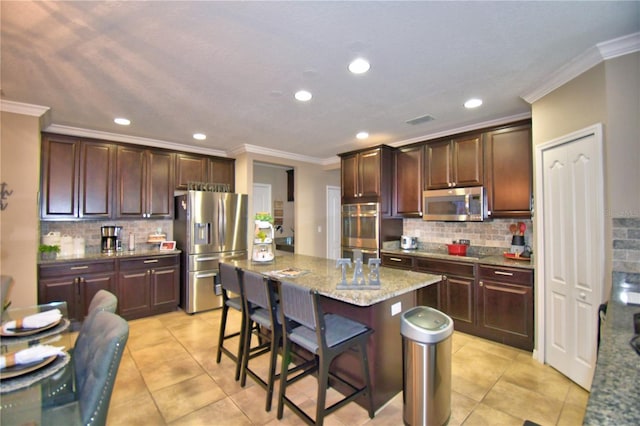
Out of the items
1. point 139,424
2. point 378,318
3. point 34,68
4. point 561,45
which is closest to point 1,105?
point 34,68

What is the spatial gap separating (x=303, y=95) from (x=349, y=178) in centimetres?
220

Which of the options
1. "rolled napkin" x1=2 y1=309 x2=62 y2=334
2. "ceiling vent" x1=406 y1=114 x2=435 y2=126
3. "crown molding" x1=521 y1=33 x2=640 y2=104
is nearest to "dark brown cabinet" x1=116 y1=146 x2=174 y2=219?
"rolled napkin" x1=2 y1=309 x2=62 y2=334

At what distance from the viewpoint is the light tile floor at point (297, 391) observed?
203 cm

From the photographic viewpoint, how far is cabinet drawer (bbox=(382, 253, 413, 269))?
3.91 meters

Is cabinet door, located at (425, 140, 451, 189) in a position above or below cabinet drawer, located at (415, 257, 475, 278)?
above

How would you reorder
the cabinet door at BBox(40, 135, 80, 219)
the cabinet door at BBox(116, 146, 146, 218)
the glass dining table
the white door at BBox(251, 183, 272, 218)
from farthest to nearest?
the white door at BBox(251, 183, 272, 218), the cabinet door at BBox(116, 146, 146, 218), the cabinet door at BBox(40, 135, 80, 219), the glass dining table

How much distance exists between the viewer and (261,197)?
6340mm

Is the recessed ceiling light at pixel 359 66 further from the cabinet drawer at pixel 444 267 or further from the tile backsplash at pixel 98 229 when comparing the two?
the tile backsplash at pixel 98 229

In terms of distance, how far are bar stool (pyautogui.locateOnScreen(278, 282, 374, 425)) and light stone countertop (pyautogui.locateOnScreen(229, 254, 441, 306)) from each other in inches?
4.7

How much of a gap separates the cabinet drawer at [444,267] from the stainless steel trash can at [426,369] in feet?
5.54

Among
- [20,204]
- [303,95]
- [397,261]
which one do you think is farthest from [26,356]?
[397,261]

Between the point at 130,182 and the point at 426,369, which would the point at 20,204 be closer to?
the point at 130,182

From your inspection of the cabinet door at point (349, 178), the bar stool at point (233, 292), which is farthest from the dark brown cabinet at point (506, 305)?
the bar stool at point (233, 292)

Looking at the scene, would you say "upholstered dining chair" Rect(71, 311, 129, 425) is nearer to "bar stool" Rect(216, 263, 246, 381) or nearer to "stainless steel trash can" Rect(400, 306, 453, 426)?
"bar stool" Rect(216, 263, 246, 381)
